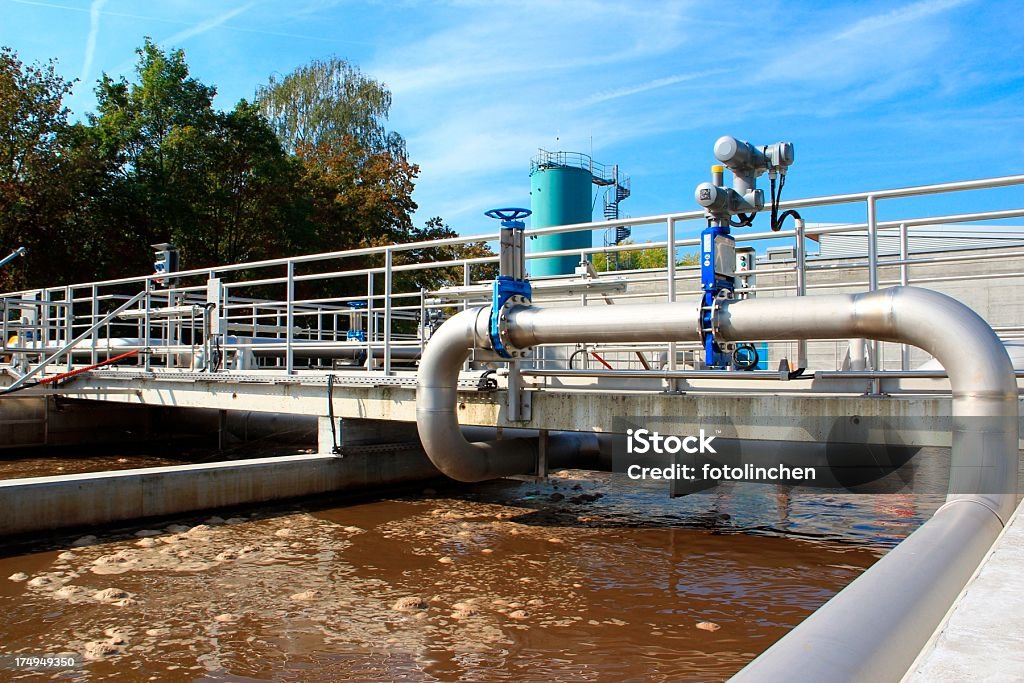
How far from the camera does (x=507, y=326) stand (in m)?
7.12

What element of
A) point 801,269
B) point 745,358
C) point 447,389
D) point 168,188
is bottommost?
point 447,389

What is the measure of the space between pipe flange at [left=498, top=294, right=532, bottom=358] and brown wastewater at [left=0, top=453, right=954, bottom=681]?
1.76 m

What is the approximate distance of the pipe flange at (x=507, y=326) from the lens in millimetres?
7113

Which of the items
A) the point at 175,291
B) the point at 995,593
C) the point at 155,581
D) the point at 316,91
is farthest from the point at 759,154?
the point at 316,91

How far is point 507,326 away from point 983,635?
17.1 ft

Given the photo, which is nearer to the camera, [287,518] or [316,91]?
[287,518]

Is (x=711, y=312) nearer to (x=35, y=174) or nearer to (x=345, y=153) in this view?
(x=35, y=174)

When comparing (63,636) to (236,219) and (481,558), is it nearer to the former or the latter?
(481,558)

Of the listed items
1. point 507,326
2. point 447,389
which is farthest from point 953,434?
point 447,389

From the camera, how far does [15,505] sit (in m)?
7.48

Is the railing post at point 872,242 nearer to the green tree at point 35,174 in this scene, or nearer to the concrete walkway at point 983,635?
the concrete walkway at point 983,635

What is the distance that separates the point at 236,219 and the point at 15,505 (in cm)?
2263

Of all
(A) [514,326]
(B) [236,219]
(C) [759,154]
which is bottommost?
(A) [514,326]

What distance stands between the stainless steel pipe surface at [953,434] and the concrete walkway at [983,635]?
7 cm
